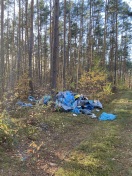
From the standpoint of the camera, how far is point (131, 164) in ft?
13.9

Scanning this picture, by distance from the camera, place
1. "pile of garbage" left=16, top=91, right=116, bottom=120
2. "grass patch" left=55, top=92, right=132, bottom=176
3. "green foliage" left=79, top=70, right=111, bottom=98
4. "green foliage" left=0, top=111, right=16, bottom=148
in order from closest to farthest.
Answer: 1. "grass patch" left=55, top=92, right=132, bottom=176
2. "green foliage" left=0, top=111, right=16, bottom=148
3. "pile of garbage" left=16, top=91, right=116, bottom=120
4. "green foliage" left=79, top=70, right=111, bottom=98

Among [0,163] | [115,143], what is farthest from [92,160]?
[0,163]

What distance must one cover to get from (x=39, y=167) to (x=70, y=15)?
2012 centimetres

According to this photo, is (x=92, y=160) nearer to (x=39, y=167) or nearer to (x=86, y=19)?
(x=39, y=167)

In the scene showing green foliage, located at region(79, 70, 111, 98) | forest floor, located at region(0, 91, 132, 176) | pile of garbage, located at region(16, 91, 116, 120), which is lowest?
forest floor, located at region(0, 91, 132, 176)

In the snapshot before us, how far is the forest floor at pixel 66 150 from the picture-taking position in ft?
12.5

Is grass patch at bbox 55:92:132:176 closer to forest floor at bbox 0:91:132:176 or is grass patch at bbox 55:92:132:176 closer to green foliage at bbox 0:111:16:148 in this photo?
forest floor at bbox 0:91:132:176

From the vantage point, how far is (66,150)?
16.0 feet

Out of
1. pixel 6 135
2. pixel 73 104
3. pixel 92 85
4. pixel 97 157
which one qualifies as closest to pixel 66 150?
pixel 97 157

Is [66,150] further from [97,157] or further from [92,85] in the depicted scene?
[92,85]

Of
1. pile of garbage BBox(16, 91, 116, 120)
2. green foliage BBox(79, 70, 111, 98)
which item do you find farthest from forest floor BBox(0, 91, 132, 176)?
green foliage BBox(79, 70, 111, 98)

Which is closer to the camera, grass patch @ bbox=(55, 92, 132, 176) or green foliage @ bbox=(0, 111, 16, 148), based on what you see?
grass patch @ bbox=(55, 92, 132, 176)

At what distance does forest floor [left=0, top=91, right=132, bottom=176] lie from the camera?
3798mm

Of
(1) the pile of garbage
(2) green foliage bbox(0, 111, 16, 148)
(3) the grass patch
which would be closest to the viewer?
(3) the grass patch
